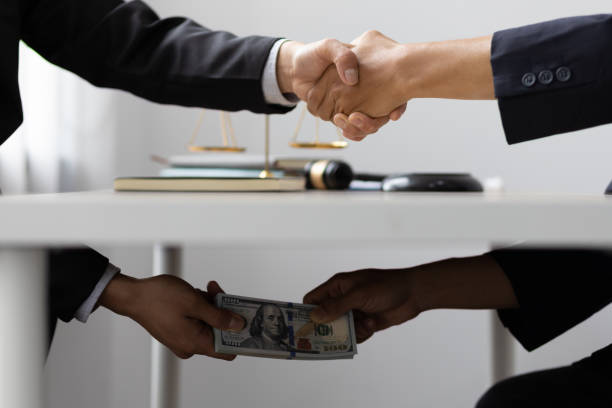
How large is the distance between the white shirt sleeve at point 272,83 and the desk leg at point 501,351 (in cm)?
80

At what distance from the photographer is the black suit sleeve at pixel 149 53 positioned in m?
1.11

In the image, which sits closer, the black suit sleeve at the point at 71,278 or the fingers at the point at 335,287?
the black suit sleeve at the point at 71,278

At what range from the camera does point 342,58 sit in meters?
1.16

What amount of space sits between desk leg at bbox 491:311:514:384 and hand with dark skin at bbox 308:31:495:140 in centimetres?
63

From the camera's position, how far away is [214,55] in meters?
1.11

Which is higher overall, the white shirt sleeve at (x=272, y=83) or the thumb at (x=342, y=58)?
the thumb at (x=342, y=58)

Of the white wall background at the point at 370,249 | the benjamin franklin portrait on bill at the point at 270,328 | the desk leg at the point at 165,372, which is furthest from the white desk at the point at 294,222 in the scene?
the white wall background at the point at 370,249

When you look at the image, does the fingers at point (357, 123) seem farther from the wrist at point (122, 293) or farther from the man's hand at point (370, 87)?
the wrist at point (122, 293)

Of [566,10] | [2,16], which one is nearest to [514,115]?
[2,16]

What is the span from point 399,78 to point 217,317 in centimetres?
50

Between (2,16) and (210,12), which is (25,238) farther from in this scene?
(210,12)

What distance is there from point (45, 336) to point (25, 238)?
10 centimetres

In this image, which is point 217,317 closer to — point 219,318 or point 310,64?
point 219,318

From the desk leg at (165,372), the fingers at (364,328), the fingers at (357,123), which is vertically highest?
the fingers at (357,123)
